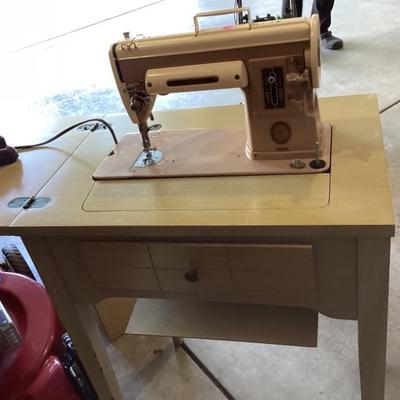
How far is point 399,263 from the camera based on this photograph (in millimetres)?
1747

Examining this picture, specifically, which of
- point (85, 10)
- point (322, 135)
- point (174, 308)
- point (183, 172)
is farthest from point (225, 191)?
point (85, 10)

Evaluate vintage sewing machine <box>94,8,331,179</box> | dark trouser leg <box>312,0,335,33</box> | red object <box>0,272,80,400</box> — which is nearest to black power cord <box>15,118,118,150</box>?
vintage sewing machine <box>94,8,331,179</box>

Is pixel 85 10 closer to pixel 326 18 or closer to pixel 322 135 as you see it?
pixel 326 18

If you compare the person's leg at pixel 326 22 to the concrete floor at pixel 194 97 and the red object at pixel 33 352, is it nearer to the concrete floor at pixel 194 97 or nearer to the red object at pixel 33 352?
the concrete floor at pixel 194 97

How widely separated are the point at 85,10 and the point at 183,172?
14.7 ft

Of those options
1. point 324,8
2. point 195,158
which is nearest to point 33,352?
point 195,158

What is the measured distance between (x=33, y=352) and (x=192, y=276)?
57 cm

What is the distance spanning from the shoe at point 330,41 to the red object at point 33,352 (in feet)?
8.10

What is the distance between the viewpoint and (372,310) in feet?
3.08

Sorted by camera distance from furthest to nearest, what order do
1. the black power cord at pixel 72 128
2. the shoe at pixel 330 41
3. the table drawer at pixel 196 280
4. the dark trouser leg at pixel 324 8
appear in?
1. the shoe at pixel 330 41
2. the dark trouser leg at pixel 324 8
3. the black power cord at pixel 72 128
4. the table drawer at pixel 196 280

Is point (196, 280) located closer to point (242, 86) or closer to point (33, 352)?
point (242, 86)

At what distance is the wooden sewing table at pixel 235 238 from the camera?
34.2 inches

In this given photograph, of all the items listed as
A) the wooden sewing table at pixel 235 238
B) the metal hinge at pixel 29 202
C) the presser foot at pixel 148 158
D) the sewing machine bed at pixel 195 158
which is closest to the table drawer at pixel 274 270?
the wooden sewing table at pixel 235 238

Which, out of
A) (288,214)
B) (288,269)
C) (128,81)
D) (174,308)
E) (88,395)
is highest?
(128,81)
